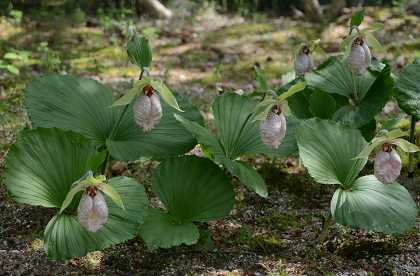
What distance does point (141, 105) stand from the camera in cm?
240

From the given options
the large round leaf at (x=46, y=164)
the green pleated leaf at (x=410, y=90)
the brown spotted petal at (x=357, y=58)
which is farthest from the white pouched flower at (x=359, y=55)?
the large round leaf at (x=46, y=164)

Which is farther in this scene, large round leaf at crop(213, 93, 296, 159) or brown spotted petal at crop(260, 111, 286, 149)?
large round leaf at crop(213, 93, 296, 159)

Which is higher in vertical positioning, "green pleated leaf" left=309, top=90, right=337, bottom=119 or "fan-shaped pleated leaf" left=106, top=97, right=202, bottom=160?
"green pleated leaf" left=309, top=90, right=337, bottom=119

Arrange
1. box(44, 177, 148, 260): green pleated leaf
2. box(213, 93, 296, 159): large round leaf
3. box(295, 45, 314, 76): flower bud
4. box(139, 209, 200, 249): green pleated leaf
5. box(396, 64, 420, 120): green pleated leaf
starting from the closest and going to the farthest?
box(44, 177, 148, 260): green pleated leaf → box(139, 209, 200, 249): green pleated leaf → box(213, 93, 296, 159): large round leaf → box(396, 64, 420, 120): green pleated leaf → box(295, 45, 314, 76): flower bud

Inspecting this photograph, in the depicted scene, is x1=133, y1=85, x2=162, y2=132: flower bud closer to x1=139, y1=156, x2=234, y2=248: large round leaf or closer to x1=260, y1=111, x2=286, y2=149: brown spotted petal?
x1=139, y1=156, x2=234, y2=248: large round leaf

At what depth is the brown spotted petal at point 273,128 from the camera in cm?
241

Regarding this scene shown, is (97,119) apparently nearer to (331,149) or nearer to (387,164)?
(331,149)

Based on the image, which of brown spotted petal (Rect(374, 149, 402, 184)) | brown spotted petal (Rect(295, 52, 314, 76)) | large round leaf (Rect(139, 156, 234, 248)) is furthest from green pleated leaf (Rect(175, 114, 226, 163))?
brown spotted petal (Rect(295, 52, 314, 76))

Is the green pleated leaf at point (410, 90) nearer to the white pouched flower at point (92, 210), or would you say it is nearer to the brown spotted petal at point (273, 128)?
the brown spotted petal at point (273, 128)

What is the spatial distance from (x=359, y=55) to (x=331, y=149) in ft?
1.63

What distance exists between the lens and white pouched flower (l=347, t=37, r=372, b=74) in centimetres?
275

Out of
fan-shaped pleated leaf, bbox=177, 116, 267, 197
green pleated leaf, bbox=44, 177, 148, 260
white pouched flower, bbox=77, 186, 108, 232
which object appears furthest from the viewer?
fan-shaped pleated leaf, bbox=177, 116, 267, 197

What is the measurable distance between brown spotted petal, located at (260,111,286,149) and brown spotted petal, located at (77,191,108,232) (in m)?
0.77

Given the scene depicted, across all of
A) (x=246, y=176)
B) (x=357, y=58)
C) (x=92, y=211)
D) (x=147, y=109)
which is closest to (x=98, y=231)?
(x=92, y=211)
